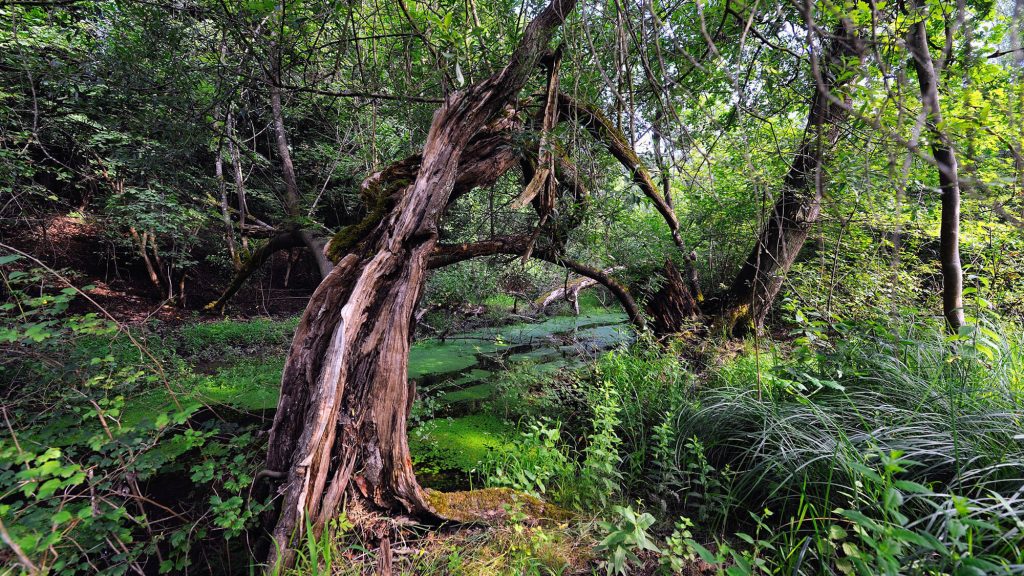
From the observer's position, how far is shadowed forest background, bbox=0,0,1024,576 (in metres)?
1.11

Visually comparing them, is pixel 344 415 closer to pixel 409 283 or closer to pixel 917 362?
pixel 409 283

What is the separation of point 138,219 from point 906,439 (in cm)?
664

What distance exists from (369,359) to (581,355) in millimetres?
2482

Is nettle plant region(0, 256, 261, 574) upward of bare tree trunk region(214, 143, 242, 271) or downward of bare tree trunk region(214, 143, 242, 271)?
downward

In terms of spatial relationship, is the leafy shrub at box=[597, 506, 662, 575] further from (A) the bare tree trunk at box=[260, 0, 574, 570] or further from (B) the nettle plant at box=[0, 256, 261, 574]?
(B) the nettle plant at box=[0, 256, 261, 574]

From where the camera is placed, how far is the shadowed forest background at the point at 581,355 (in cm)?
111

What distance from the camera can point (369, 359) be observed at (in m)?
1.61

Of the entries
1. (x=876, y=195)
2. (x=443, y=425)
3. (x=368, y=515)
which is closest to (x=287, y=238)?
(x=443, y=425)

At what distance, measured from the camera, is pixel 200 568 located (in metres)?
1.29

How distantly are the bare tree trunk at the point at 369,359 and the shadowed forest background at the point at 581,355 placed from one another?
14mm

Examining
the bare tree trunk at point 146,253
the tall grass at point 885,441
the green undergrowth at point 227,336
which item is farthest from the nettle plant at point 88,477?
the bare tree trunk at point 146,253

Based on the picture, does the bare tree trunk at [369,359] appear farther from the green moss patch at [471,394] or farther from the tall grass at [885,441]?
the tall grass at [885,441]

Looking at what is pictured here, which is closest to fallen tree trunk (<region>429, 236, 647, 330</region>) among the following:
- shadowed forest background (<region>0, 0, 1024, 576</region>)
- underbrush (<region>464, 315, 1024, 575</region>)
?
shadowed forest background (<region>0, 0, 1024, 576</region>)

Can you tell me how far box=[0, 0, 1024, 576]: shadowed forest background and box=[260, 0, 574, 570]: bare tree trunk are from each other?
14 millimetres
